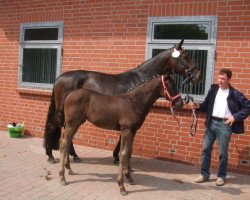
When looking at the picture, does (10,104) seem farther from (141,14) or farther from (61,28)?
(141,14)

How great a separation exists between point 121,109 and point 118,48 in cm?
272

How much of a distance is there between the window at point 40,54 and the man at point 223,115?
4.06 meters

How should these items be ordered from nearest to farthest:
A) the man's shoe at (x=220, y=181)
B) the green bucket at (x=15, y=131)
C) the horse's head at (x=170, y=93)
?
the horse's head at (x=170, y=93) < the man's shoe at (x=220, y=181) < the green bucket at (x=15, y=131)

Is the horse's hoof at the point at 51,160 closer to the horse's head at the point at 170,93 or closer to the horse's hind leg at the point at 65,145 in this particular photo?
the horse's hind leg at the point at 65,145

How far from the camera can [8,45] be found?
9.41 metres

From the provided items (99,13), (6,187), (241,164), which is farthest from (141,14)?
(6,187)

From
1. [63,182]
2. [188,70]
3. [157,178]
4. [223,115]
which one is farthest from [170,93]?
[63,182]

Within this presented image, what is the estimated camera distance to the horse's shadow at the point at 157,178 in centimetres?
556

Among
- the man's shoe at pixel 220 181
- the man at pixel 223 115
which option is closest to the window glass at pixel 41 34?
the man at pixel 223 115

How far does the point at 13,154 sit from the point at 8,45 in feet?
11.5

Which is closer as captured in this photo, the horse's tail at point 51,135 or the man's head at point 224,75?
the man's head at point 224,75

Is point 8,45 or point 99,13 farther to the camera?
point 8,45

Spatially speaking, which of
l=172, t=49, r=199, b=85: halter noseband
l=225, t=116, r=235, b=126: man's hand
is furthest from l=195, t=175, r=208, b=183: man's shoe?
l=172, t=49, r=199, b=85: halter noseband

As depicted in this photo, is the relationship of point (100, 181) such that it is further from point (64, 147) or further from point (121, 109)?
point (121, 109)
